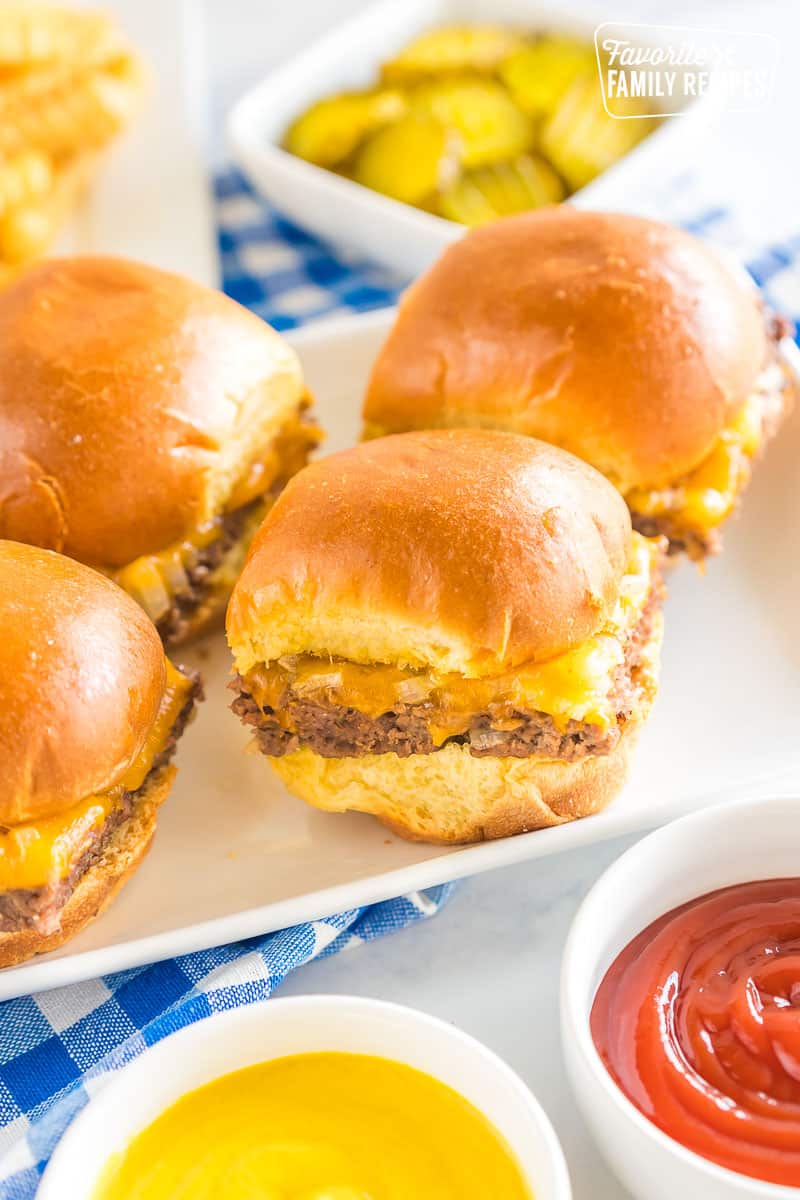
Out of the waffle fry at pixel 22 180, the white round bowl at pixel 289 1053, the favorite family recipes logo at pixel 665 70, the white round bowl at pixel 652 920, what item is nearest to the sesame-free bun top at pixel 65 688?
the white round bowl at pixel 289 1053

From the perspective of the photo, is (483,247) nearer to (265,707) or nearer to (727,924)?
(265,707)

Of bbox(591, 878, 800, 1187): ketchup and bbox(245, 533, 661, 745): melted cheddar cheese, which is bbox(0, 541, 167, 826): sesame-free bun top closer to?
bbox(245, 533, 661, 745): melted cheddar cheese

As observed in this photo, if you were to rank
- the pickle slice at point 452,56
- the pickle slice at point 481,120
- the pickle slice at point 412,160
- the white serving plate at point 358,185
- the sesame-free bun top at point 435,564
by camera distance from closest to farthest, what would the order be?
the sesame-free bun top at point 435,564 < the white serving plate at point 358,185 < the pickle slice at point 412,160 < the pickle slice at point 481,120 < the pickle slice at point 452,56

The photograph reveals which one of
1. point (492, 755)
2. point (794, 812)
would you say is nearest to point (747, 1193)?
point (794, 812)

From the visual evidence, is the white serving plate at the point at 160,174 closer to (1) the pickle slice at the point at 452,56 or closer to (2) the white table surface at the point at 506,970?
(1) the pickle slice at the point at 452,56

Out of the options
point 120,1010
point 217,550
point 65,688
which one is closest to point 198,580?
point 217,550

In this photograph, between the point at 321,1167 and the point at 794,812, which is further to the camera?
the point at 794,812
